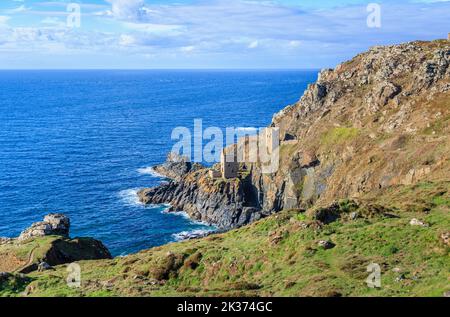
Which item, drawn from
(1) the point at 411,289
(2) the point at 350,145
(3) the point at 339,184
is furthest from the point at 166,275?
(2) the point at 350,145

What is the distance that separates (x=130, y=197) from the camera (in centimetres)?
12212

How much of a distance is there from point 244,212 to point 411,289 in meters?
78.8

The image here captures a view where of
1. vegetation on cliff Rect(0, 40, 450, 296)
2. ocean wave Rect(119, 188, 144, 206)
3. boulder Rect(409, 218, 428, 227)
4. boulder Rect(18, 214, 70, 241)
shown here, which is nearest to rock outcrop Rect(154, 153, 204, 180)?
vegetation on cliff Rect(0, 40, 450, 296)

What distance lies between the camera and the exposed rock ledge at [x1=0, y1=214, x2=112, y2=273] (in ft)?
188

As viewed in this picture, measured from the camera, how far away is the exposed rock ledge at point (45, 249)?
57362 mm

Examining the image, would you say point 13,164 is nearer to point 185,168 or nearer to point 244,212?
point 185,168

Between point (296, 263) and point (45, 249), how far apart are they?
35556 millimetres

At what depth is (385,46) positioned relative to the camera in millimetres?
133250

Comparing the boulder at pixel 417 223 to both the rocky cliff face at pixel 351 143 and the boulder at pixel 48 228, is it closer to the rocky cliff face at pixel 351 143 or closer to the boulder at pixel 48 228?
the rocky cliff face at pixel 351 143

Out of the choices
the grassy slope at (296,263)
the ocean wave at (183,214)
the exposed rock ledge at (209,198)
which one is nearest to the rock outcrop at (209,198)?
the exposed rock ledge at (209,198)

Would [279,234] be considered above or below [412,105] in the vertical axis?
below

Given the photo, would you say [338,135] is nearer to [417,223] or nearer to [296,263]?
[417,223]

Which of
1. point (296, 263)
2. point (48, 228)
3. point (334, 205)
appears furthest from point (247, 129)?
point (296, 263)

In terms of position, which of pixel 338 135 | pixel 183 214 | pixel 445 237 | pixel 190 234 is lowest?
pixel 190 234
